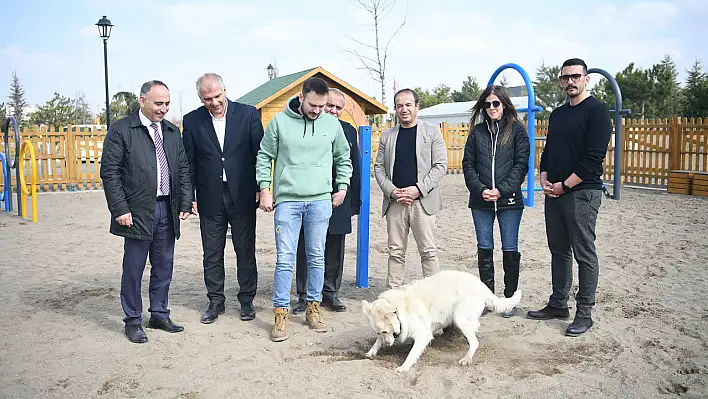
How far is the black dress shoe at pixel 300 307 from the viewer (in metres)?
5.47

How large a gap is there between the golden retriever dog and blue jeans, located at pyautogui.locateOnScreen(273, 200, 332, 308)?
87 centimetres

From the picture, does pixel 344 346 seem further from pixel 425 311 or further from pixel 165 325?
pixel 165 325

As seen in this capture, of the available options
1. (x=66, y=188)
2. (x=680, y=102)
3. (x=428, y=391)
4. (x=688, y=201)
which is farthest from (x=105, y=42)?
(x=680, y=102)

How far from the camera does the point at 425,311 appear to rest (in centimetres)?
414

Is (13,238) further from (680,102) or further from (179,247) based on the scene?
(680,102)

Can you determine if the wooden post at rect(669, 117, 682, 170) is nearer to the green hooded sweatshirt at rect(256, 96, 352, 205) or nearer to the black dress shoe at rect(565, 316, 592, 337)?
the black dress shoe at rect(565, 316, 592, 337)

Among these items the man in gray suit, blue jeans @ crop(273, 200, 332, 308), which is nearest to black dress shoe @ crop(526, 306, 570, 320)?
the man in gray suit

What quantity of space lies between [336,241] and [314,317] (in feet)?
2.84

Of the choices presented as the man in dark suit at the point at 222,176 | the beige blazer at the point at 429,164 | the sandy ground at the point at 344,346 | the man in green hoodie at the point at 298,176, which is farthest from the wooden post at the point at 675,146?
the man in dark suit at the point at 222,176

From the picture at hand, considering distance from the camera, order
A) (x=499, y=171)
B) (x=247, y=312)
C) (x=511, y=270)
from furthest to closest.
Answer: (x=247, y=312) < (x=511, y=270) < (x=499, y=171)

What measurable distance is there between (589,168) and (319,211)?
2.11 metres

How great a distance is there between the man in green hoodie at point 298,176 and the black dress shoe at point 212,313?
0.71 metres

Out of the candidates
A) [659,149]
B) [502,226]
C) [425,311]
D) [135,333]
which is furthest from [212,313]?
[659,149]

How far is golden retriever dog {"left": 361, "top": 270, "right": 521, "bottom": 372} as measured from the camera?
403 cm
